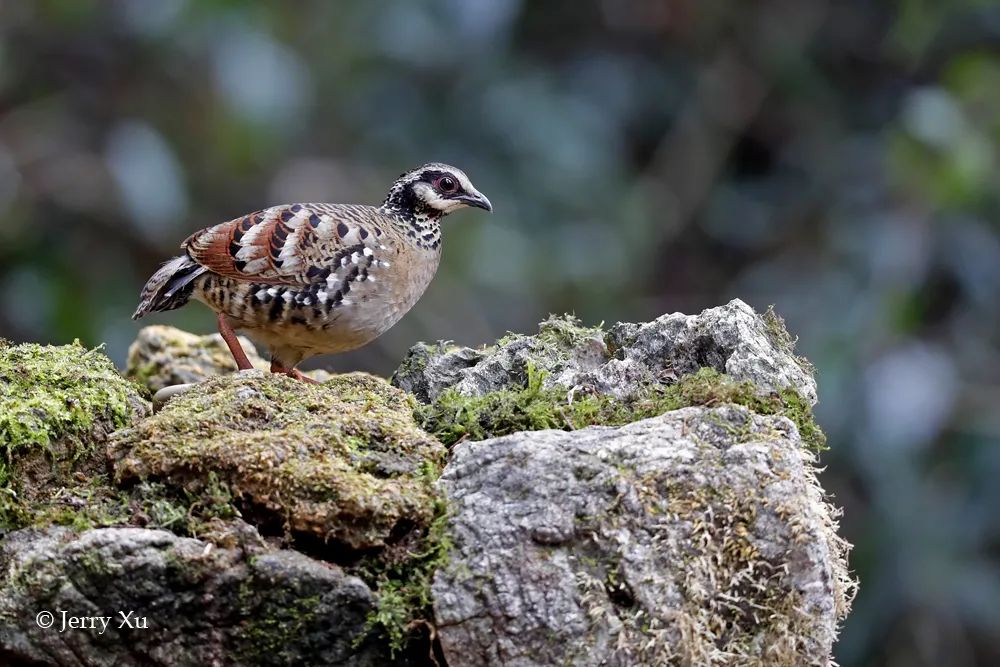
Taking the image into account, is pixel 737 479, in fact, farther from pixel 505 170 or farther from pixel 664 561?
pixel 505 170

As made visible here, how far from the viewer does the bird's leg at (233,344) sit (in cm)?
504

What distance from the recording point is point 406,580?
3131 millimetres

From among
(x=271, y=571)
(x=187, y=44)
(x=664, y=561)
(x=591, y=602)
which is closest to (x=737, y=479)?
(x=664, y=561)

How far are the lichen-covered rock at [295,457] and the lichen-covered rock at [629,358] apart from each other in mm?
451

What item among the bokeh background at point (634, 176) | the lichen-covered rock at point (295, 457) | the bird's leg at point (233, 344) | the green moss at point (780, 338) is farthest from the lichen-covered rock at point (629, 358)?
the bokeh background at point (634, 176)

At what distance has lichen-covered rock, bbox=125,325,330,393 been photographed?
524cm

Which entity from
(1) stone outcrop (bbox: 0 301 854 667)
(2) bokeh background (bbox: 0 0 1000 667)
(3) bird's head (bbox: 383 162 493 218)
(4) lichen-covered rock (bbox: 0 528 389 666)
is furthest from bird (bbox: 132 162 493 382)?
(2) bokeh background (bbox: 0 0 1000 667)

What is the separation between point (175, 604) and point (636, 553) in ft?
3.55

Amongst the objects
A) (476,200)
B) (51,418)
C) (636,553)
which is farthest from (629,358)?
(476,200)

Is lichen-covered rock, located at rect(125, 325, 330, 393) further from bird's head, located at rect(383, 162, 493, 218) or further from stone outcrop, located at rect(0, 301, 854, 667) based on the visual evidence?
stone outcrop, located at rect(0, 301, 854, 667)

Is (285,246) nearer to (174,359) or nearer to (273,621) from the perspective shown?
(174,359)

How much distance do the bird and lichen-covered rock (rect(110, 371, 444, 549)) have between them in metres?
1.40

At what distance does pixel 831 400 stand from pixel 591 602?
260 inches

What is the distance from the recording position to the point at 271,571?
3.01 m
